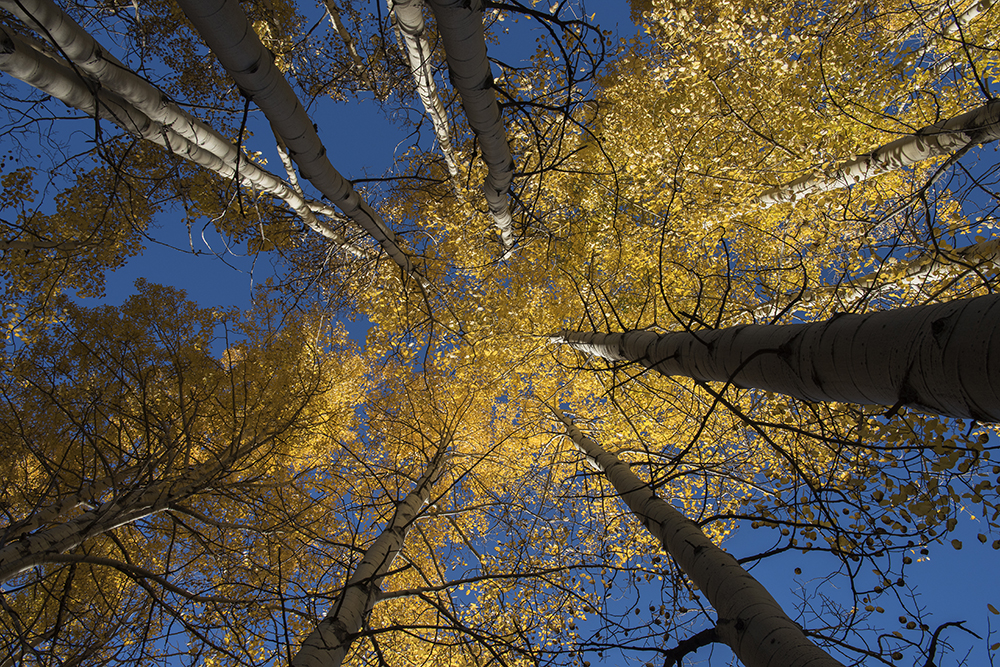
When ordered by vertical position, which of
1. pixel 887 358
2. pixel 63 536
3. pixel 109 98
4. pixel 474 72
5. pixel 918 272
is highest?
pixel 109 98

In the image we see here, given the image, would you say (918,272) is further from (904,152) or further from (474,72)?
(474,72)

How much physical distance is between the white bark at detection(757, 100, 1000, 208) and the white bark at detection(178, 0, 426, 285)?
471 centimetres

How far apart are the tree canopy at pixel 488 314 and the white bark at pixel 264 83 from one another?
0.06 feet

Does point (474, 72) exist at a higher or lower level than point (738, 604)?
higher

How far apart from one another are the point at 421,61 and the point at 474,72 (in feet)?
6.86

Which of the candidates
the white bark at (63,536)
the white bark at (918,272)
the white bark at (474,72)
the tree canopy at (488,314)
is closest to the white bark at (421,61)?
the tree canopy at (488,314)

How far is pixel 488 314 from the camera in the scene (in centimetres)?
661

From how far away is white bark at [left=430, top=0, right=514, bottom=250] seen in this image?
2.00m

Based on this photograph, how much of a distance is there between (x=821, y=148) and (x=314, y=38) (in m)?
8.93

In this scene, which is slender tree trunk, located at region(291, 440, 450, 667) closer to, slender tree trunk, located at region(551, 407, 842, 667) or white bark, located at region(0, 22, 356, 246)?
slender tree trunk, located at region(551, 407, 842, 667)

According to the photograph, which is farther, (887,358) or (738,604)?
(738,604)

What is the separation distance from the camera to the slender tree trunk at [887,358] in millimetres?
1071

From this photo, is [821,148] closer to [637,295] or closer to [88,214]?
[637,295]

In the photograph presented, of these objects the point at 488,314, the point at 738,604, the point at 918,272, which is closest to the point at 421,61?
the point at 488,314
